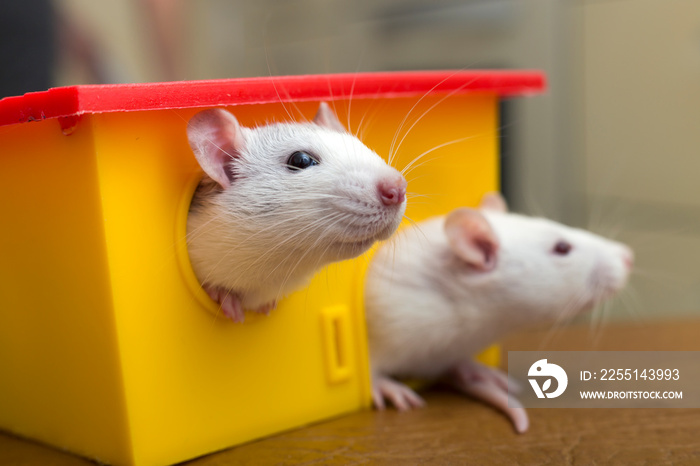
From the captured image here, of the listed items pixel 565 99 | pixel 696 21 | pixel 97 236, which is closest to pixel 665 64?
pixel 696 21

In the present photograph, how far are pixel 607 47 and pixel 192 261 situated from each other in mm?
3082

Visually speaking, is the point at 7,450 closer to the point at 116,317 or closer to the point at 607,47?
the point at 116,317

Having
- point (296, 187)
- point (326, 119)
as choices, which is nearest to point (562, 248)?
point (326, 119)

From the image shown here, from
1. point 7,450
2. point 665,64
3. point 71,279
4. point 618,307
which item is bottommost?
point 618,307

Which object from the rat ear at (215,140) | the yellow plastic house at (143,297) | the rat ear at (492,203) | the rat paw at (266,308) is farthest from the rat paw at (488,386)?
the rat ear at (215,140)

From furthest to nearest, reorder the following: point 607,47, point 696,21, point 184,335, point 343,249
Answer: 1. point 607,47
2. point 696,21
3. point 184,335
4. point 343,249

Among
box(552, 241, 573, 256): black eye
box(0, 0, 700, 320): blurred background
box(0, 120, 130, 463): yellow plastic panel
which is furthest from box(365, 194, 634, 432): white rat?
box(0, 0, 700, 320): blurred background

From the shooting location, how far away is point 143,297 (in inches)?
60.1

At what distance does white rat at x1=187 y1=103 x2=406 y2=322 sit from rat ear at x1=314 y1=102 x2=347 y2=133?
8 cm

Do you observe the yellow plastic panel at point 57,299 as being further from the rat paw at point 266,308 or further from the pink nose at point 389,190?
the pink nose at point 389,190

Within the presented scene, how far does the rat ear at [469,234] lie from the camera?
1929 mm

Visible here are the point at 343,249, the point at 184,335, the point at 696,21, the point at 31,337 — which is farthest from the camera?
the point at 696,21

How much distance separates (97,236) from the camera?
1472mm

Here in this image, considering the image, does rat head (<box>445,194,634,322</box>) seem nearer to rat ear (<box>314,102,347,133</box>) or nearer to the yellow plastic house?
the yellow plastic house
